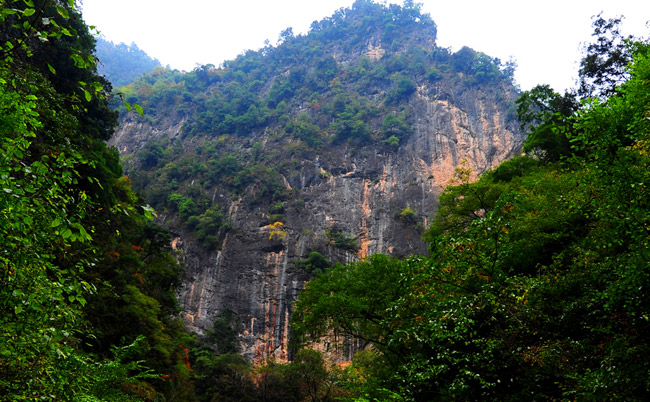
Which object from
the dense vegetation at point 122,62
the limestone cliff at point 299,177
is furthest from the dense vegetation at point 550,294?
the dense vegetation at point 122,62

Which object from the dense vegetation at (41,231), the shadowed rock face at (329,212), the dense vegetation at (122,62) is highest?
the dense vegetation at (122,62)

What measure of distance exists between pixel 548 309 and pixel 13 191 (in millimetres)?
6861

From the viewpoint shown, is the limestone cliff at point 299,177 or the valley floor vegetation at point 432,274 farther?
the limestone cliff at point 299,177

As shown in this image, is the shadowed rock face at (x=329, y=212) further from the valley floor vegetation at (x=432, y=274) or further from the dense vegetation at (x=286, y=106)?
the valley floor vegetation at (x=432, y=274)

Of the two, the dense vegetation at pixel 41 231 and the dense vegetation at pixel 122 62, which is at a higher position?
the dense vegetation at pixel 122 62

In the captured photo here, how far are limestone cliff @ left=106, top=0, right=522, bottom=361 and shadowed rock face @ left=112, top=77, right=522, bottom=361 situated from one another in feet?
0.36

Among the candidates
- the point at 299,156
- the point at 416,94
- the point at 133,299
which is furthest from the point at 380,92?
the point at 133,299

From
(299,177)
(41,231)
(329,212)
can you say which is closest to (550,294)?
(41,231)

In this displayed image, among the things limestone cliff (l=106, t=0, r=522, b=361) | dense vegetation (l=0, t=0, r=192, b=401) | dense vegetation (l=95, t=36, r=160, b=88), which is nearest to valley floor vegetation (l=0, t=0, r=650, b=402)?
dense vegetation (l=0, t=0, r=192, b=401)

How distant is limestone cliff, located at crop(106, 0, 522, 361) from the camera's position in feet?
117

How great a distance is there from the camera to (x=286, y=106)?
2296 inches

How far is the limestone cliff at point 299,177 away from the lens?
3559 centimetres

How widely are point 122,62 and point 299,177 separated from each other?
65.4 m

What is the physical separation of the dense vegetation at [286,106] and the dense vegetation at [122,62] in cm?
1669
